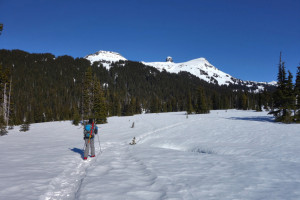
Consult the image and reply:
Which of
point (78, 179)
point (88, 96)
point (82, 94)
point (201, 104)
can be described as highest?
point (82, 94)

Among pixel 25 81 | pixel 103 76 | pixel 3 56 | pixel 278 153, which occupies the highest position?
pixel 3 56

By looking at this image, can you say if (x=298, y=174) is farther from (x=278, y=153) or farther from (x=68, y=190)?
(x=68, y=190)

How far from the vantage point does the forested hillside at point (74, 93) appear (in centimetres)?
8194

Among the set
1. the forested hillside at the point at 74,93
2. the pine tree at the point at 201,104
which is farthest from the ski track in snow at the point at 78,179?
the forested hillside at the point at 74,93

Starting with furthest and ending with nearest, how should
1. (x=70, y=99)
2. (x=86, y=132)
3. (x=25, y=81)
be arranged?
(x=25, y=81), (x=70, y=99), (x=86, y=132)

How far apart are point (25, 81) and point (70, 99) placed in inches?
1747

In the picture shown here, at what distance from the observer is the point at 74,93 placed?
13175 cm

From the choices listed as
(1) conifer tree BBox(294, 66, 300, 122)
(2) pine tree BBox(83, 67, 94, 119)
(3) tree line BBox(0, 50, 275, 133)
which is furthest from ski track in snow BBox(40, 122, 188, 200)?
(1) conifer tree BBox(294, 66, 300, 122)

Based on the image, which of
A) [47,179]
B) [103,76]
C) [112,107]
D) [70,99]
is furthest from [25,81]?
[47,179]

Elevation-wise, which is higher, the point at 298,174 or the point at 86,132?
the point at 86,132

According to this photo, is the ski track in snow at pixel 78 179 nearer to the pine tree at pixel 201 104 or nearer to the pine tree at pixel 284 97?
the pine tree at pixel 284 97

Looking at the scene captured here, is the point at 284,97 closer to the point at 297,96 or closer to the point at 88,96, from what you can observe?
the point at 297,96

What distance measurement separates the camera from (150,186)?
17.7 ft

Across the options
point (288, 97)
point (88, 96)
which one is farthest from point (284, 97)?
point (88, 96)
